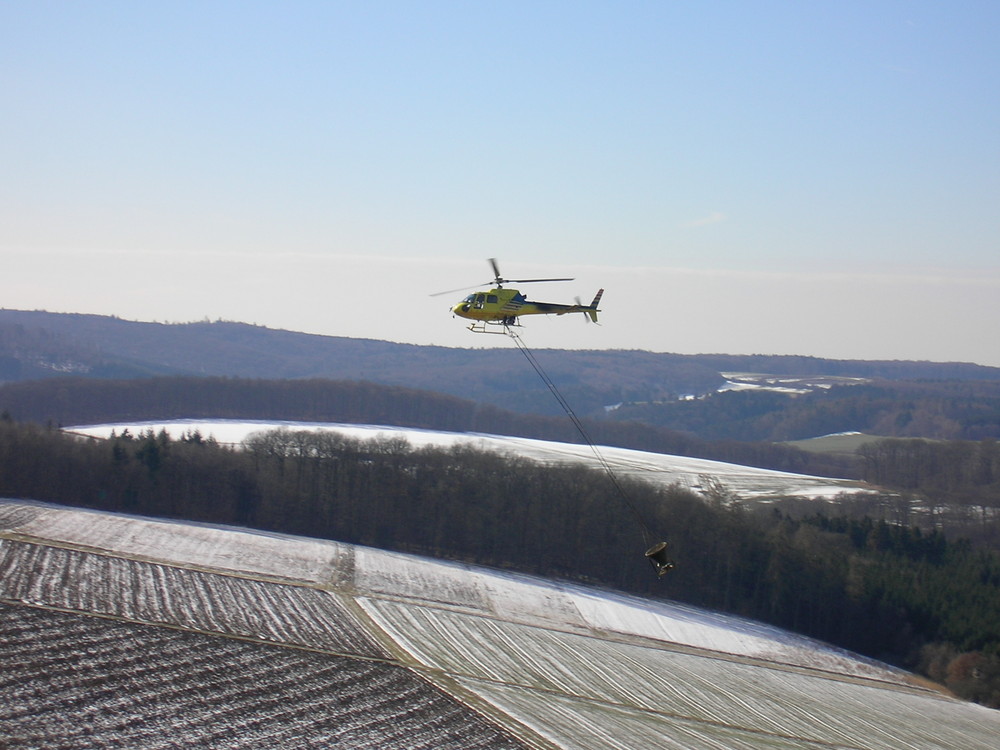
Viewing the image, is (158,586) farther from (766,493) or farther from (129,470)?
(766,493)

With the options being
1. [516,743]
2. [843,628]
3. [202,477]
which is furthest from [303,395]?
[516,743]

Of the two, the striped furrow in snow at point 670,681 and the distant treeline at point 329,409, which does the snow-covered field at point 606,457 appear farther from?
the striped furrow in snow at point 670,681

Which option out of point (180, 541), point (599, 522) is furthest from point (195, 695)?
point (599, 522)

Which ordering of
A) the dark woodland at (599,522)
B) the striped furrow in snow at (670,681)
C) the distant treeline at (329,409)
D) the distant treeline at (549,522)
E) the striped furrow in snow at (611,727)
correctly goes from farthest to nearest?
1. the distant treeline at (329,409)
2. the distant treeline at (549,522)
3. the dark woodland at (599,522)
4. the striped furrow in snow at (670,681)
5. the striped furrow in snow at (611,727)

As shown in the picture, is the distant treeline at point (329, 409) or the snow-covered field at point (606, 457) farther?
the distant treeline at point (329, 409)

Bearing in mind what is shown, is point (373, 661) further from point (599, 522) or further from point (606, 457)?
point (606, 457)

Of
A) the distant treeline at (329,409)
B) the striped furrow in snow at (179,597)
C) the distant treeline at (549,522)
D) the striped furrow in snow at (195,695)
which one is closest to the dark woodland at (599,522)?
the distant treeline at (549,522)

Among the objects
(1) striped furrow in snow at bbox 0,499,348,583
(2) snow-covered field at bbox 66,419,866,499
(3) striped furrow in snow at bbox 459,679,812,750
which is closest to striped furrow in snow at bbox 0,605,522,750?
(3) striped furrow in snow at bbox 459,679,812,750
